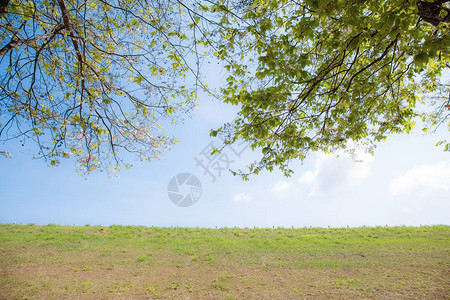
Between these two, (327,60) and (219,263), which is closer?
(327,60)

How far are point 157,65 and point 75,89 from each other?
7.96 ft

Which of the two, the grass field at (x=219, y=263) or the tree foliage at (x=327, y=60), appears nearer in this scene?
the tree foliage at (x=327, y=60)

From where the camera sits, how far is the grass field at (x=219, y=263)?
6582 millimetres

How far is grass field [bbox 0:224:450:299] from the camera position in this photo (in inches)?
259

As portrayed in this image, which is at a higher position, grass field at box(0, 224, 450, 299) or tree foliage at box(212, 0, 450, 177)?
tree foliage at box(212, 0, 450, 177)

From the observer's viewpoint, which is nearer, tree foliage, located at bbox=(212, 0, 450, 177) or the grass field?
tree foliage, located at bbox=(212, 0, 450, 177)

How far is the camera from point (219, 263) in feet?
29.0

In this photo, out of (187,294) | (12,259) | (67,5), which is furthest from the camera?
(12,259)

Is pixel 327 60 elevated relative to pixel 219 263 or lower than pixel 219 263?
elevated

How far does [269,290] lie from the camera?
6652 millimetres

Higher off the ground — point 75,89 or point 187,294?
point 75,89

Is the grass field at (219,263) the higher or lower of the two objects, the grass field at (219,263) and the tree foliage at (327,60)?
the lower

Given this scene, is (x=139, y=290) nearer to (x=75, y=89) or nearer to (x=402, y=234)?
(x=75, y=89)

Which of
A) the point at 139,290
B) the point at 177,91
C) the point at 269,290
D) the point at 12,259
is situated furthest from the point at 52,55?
the point at 269,290
